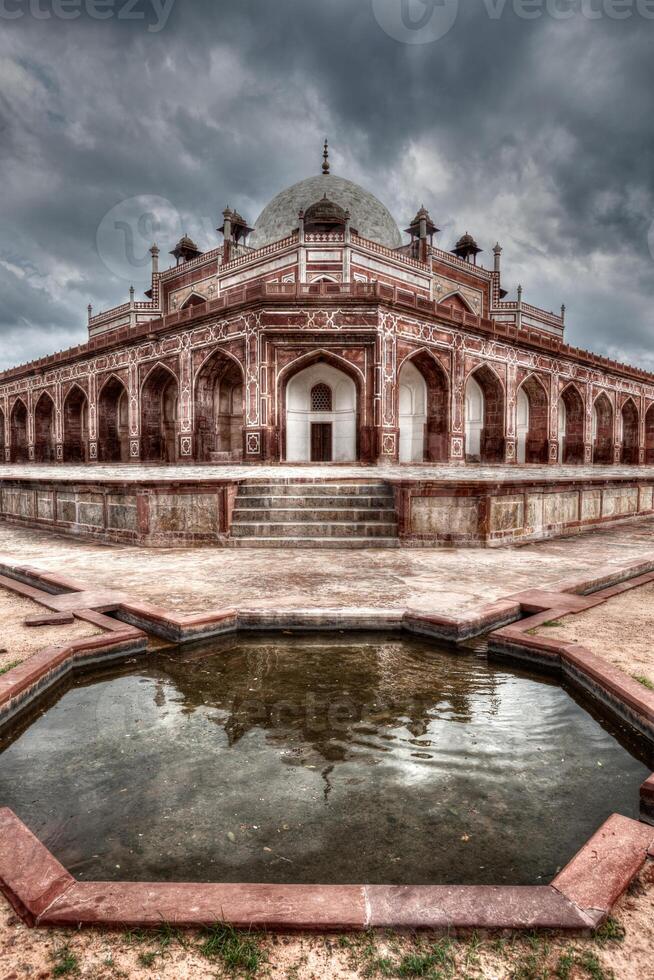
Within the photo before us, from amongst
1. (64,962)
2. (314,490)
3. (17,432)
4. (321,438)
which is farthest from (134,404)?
(64,962)

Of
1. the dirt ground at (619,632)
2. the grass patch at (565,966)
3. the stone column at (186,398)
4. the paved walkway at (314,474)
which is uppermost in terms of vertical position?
the stone column at (186,398)

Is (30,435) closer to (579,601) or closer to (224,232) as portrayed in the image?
(224,232)

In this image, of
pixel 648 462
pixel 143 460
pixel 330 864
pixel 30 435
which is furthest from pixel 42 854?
pixel 648 462

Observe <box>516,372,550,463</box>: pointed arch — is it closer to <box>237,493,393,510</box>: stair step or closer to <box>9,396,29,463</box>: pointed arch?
<box>237,493,393,510</box>: stair step

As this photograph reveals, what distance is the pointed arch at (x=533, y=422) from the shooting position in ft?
68.5

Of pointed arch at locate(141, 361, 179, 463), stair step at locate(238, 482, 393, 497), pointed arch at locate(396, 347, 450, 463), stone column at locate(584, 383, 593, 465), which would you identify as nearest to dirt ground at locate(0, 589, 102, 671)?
stair step at locate(238, 482, 393, 497)

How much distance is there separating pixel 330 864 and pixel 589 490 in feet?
25.0

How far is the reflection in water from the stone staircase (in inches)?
Result: 138

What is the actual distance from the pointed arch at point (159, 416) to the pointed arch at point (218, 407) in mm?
2069

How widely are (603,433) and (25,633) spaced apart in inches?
1012

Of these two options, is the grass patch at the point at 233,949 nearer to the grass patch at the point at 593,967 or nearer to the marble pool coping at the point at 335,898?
the marble pool coping at the point at 335,898

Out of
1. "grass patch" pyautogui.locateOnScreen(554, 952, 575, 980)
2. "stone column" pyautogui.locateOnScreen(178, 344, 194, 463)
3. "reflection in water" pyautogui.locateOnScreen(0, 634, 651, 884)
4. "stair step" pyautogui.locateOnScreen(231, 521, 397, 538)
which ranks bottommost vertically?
"reflection in water" pyautogui.locateOnScreen(0, 634, 651, 884)

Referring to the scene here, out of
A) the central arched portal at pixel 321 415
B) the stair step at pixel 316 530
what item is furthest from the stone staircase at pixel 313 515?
the central arched portal at pixel 321 415

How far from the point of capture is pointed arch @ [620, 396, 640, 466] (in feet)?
84.1
